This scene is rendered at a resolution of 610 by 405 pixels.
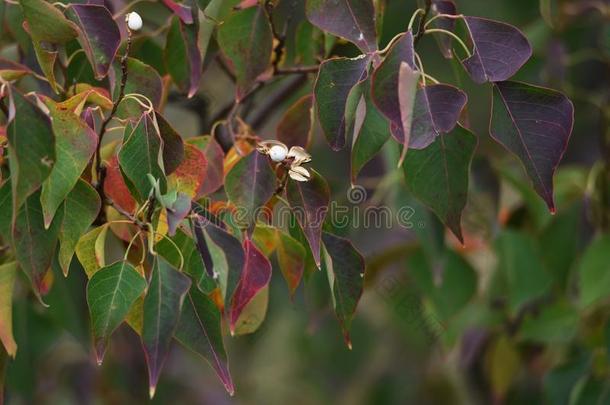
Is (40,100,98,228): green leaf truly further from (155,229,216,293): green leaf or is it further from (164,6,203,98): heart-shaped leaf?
(164,6,203,98): heart-shaped leaf

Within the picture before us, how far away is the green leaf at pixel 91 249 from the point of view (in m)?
0.91

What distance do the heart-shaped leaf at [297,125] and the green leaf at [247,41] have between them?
97 mm

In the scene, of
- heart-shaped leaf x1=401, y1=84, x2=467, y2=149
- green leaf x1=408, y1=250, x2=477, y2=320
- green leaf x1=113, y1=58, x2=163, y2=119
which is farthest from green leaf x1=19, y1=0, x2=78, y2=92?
green leaf x1=408, y1=250, x2=477, y2=320

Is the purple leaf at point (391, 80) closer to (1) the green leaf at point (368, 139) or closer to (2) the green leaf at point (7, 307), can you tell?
(1) the green leaf at point (368, 139)

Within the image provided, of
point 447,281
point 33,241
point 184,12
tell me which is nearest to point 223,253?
point 33,241

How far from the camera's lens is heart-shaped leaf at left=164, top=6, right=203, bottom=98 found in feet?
3.48

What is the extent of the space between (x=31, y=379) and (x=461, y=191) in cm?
100

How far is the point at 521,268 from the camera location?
61.2 inches

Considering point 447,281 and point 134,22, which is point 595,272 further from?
point 134,22

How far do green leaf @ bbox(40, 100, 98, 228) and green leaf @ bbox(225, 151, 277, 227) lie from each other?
13 centimetres

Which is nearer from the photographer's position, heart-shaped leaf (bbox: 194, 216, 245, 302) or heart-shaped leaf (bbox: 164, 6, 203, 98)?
heart-shaped leaf (bbox: 194, 216, 245, 302)

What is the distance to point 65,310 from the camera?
1.49 m

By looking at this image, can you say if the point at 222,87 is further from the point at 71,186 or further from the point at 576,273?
the point at 71,186

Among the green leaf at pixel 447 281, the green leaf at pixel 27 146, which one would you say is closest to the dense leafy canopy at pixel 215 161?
the green leaf at pixel 27 146
